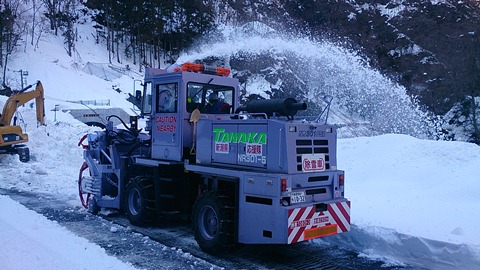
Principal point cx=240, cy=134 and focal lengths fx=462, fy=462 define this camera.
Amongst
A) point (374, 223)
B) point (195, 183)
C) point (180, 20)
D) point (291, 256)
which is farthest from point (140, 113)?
point (180, 20)

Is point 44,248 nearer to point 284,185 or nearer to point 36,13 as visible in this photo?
point 284,185

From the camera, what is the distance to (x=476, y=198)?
979 centimetres

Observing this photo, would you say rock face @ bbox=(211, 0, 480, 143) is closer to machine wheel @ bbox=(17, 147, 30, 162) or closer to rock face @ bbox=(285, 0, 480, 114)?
rock face @ bbox=(285, 0, 480, 114)

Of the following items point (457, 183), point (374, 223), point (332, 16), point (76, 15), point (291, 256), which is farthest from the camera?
point (76, 15)

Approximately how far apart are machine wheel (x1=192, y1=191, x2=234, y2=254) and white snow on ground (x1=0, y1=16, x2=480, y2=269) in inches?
57.6

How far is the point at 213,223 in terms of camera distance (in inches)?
301

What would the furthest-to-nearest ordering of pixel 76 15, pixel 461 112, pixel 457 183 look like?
1. pixel 76 15
2. pixel 461 112
3. pixel 457 183

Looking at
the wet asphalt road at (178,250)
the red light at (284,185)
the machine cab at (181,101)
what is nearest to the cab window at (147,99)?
the machine cab at (181,101)

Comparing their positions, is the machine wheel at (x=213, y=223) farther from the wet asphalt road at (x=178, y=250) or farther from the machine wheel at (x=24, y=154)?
the machine wheel at (x=24, y=154)

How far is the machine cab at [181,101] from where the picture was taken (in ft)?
28.6

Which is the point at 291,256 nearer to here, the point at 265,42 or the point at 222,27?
the point at 265,42

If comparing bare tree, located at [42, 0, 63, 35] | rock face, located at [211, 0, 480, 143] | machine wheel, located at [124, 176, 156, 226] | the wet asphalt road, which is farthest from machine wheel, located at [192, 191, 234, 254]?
bare tree, located at [42, 0, 63, 35]

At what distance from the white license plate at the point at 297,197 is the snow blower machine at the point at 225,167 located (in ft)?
0.05

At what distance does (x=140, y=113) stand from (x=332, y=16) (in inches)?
1913
